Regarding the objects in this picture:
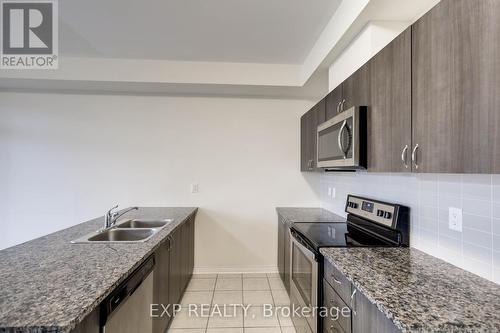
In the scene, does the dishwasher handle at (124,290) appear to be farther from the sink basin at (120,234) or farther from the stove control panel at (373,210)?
the stove control panel at (373,210)

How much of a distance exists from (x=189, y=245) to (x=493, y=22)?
3.02 metres

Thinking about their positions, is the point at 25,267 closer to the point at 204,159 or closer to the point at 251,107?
the point at 204,159

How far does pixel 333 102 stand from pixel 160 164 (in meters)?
2.28

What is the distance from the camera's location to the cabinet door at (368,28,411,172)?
1.29 metres

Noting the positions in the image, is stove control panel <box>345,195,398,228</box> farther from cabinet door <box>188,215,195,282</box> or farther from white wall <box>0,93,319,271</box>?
cabinet door <box>188,215,195,282</box>

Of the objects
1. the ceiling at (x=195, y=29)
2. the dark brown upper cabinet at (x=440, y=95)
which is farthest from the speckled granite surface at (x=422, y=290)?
the ceiling at (x=195, y=29)

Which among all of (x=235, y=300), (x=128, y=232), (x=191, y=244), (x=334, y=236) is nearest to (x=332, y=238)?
(x=334, y=236)

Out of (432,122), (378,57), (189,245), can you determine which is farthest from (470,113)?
(189,245)

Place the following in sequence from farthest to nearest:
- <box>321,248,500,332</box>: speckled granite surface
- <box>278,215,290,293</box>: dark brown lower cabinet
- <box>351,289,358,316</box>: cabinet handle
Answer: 1. <box>278,215,290,293</box>: dark brown lower cabinet
2. <box>351,289,358,316</box>: cabinet handle
3. <box>321,248,500,332</box>: speckled granite surface

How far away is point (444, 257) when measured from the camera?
1434mm

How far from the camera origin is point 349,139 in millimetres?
1726

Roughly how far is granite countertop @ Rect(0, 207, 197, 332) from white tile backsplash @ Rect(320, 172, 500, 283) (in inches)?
65.7

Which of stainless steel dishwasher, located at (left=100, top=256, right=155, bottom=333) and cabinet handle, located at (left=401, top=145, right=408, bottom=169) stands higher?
cabinet handle, located at (left=401, top=145, right=408, bottom=169)

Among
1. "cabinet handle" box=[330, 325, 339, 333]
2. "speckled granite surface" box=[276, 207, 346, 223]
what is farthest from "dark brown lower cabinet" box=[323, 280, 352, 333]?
"speckled granite surface" box=[276, 207, 346, 223]
